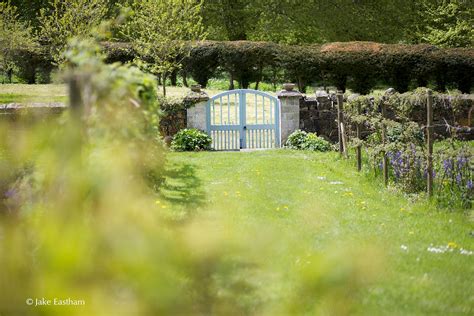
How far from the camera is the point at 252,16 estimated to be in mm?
27422

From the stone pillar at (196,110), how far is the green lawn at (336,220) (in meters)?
1.26

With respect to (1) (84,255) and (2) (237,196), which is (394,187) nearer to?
(2) (237,196)

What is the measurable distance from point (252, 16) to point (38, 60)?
10.9 m

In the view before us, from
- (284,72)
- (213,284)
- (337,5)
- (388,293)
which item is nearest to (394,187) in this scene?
(388,293)

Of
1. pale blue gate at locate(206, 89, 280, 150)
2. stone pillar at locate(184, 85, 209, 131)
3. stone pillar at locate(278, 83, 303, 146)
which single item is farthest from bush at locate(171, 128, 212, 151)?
stone pillar at locate(278, 83, 303, 146)

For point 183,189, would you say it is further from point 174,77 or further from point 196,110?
point 174,77

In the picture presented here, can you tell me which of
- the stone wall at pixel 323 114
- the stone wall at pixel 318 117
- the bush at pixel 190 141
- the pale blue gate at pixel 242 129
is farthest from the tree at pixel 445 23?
the bush at pixel 190 141

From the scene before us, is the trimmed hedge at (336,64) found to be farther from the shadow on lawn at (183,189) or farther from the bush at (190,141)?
the shadow on lawn at (183,189)

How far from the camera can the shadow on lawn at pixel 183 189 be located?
6.98 m

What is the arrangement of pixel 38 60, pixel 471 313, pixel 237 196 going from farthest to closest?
pixel 38 60 → pixel 237 196 → pixel 471 313

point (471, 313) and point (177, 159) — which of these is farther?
point (177, 159)

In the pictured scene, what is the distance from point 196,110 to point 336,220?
7.09m

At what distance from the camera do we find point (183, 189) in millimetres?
8242

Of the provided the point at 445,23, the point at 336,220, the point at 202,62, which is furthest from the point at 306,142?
the point at 445,23
